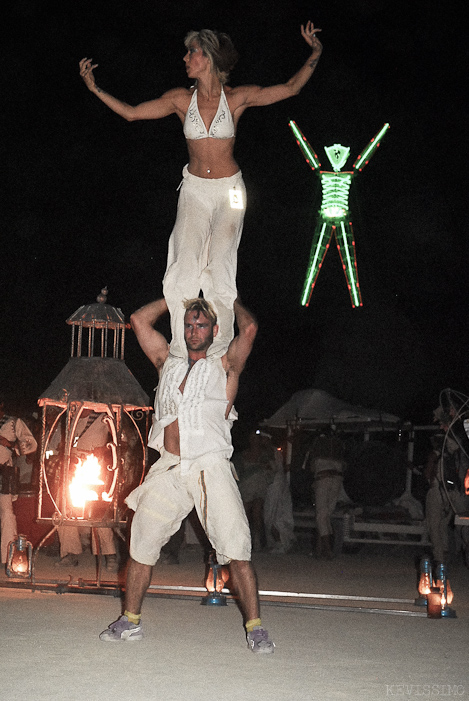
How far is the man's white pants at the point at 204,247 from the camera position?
491cm

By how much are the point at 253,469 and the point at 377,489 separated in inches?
87.9

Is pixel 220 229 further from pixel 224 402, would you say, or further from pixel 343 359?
pixel 343 359

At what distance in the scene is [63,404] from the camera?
24.4 ft

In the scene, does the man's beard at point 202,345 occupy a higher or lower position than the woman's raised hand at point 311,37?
lower

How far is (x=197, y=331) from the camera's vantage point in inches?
196

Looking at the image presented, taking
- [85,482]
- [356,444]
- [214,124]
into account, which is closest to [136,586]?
[214,124]

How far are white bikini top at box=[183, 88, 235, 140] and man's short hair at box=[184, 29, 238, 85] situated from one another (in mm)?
115

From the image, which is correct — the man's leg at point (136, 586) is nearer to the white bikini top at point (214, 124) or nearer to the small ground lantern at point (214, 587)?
the small ground lantern at point (214, 587)

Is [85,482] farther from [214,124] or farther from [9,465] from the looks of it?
[214,124]

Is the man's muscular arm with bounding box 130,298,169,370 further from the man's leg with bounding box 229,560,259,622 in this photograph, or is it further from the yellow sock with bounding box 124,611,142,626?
the yellow sock with bounding box 124,611,142,626

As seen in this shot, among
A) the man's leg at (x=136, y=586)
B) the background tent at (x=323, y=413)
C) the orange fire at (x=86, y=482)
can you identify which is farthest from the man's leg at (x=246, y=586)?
the background tent at (x=323, y=413)

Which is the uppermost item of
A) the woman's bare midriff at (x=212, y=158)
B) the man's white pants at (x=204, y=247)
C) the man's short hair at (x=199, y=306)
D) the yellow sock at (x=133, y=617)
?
the woman's bare midriff at (x=212, y=158)

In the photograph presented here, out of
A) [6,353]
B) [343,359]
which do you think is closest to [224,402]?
[6,353]

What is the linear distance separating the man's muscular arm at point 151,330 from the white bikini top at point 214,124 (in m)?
0.96
